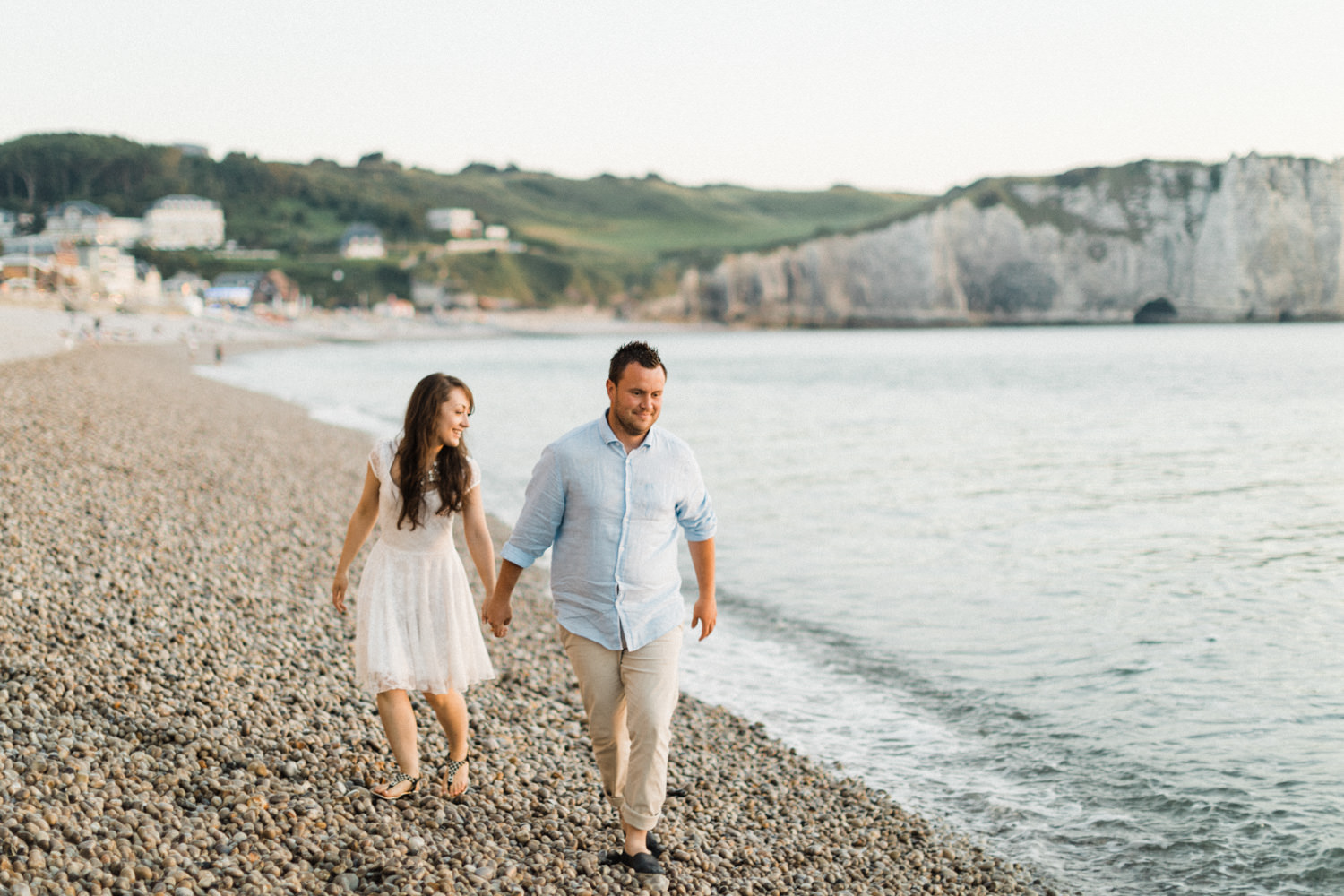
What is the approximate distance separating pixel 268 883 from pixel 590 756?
2.52 m

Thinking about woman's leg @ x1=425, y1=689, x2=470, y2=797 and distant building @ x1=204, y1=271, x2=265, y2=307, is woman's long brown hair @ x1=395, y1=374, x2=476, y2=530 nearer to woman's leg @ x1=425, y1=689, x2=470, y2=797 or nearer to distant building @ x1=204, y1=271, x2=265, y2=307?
woman's leg @ x1=425, y1=689, x2=470, y2=797

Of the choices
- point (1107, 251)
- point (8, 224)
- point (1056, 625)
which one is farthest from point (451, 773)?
point (8, 224)

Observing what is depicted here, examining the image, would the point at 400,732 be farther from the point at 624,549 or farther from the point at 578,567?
the point at 624,549

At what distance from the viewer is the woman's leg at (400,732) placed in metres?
4.54

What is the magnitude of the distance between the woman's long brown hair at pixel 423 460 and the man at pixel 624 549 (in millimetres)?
409

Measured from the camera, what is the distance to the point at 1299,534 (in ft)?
51.2

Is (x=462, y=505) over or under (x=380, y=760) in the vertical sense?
over

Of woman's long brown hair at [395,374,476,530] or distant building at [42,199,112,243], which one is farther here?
distant building at [42,199,112,243]

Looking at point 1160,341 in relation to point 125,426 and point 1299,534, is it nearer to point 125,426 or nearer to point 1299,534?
point 1299,534

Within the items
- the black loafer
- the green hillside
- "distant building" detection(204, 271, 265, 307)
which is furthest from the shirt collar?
the green hillside

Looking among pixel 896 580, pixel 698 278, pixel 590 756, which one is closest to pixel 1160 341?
pixel 698 278

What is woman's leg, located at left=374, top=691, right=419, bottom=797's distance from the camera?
4543mm

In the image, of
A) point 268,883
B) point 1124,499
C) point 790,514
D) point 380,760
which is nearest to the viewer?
point 268,883

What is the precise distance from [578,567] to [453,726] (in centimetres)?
126
